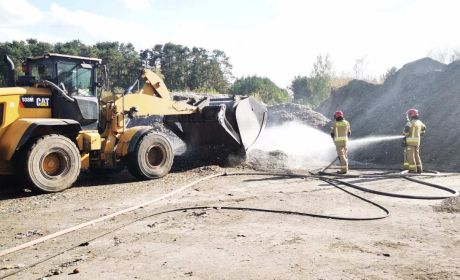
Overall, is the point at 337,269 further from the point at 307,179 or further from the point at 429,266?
the point at 307,179

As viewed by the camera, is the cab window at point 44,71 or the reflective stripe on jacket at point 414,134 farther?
the reflective stripe on jacket at point 414,134

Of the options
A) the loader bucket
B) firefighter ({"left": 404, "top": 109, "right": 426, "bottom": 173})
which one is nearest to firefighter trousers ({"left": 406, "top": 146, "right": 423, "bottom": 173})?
firefighter ({"left": 404, "top": 109, "right": 426, "bottom": 173})

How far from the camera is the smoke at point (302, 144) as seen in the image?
14.2 metres

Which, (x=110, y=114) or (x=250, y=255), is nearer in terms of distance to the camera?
(x=250, y=255)

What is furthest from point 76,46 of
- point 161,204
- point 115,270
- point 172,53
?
point 115,270

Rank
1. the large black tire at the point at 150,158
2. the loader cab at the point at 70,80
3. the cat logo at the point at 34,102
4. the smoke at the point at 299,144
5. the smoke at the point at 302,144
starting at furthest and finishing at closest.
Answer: the smoke at the point at 299,144, the smoke at the point at 302,144, the large black tire at the point at 150,158, the loader cab at the point at 70,80, the cat logo at the point at 34,102

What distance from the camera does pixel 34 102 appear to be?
28.6 ft

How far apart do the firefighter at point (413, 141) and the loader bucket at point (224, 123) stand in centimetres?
386

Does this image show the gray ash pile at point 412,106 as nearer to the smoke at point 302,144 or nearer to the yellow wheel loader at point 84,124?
the smoke at point 302,144

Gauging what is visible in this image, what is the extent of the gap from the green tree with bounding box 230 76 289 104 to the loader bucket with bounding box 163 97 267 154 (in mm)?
34293

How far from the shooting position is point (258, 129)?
12.2 m

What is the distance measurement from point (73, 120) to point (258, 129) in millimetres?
5116

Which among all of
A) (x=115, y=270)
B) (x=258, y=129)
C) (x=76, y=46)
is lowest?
(x=115, y=270)

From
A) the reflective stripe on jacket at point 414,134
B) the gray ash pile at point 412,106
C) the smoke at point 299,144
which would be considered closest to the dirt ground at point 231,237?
the reflective stripe on jacket at point 414,134
